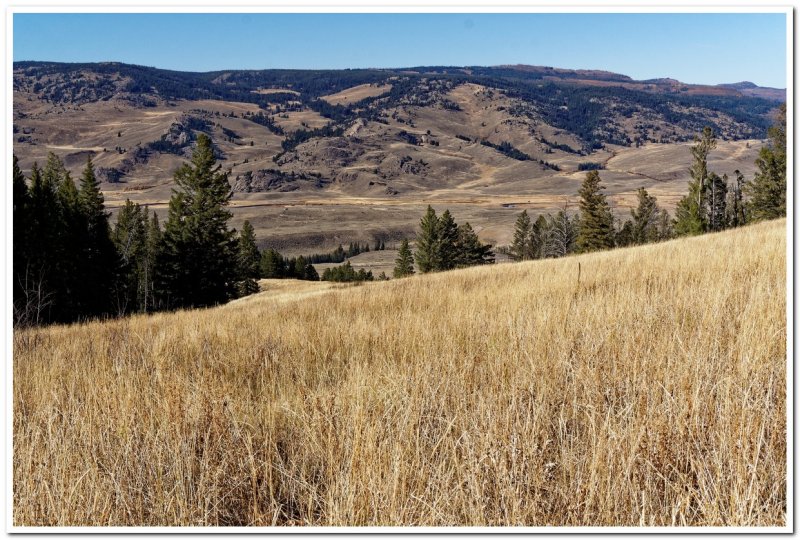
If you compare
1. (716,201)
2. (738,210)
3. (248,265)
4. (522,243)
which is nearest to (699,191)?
(716,201)

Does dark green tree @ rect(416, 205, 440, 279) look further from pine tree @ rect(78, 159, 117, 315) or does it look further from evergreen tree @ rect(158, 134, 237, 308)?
pine tree @ rect(78, 159, 117, 315)

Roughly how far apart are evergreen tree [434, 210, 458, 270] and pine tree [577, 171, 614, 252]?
1797 cm

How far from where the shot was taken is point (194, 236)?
45281 millimetres

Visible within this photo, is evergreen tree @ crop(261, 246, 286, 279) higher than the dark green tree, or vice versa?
the dark green tree

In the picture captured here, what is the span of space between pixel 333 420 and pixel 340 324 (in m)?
3.23

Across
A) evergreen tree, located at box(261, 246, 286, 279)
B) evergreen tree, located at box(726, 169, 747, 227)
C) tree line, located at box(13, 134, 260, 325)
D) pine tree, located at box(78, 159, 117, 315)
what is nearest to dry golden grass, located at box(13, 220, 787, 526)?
tree line, located at box(13, 134, 260, 325)

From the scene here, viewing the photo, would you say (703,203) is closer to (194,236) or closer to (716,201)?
(716,201)

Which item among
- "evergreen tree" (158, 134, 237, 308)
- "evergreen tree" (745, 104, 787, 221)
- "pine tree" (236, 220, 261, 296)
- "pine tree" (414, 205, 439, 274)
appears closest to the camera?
"evergreen tree" (745, 104, 787, 221)

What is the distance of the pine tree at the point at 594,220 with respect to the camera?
180 ft

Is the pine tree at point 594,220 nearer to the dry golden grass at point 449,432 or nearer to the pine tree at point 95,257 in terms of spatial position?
the pine tree at point 95,257

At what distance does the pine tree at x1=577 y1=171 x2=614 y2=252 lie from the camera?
54.9 m
